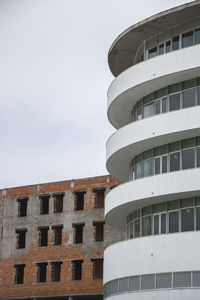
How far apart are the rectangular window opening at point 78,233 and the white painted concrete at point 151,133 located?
20.0 m

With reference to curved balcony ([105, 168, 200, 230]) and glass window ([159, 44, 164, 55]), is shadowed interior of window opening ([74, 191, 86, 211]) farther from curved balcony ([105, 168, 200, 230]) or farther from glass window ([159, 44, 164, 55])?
glass window ([159, 44, 164, 55])

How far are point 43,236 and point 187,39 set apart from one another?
29388 millimetres

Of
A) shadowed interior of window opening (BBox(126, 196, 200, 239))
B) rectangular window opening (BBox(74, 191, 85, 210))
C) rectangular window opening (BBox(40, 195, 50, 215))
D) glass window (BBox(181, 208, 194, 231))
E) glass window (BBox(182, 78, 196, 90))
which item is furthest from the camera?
rectangular window opening (BBox(40, 195, 50, 215))

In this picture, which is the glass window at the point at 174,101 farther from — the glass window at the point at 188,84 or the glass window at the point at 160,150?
the glass window at the point at 160,150

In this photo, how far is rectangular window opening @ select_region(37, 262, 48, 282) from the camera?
60.2 meters

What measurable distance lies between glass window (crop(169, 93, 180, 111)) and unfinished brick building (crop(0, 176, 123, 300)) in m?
22.6

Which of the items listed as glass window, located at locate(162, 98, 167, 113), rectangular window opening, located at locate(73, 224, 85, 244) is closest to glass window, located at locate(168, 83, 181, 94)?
glass window, located at locate(162, 98, 167, 113)

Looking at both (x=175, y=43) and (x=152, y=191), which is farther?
(x=175, y=43)

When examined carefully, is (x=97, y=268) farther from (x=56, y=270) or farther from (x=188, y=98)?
(x=188, y=98)

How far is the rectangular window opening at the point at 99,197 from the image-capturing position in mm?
59969

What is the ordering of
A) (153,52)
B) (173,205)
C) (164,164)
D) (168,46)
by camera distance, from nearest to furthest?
(173,205) → (164,164) → (168,46) → (153,52)

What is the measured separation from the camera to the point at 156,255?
34.5 meters

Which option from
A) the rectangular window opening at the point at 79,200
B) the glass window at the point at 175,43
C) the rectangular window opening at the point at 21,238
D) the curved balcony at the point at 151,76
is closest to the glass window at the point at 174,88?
the curved balcony at the point at 151,76

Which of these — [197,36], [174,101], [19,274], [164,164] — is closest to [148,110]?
[174,101]
